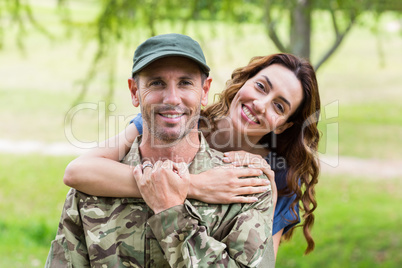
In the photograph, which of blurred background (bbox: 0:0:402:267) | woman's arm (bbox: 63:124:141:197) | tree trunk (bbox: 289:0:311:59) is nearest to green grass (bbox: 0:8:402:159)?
blurred background (bbox: 0:0:402:267)

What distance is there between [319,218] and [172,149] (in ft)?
20.1

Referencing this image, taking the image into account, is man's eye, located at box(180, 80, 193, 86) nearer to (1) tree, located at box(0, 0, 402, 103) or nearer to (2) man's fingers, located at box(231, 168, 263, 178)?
(2) man's fingers, located at box(231, 168, 263, 178)

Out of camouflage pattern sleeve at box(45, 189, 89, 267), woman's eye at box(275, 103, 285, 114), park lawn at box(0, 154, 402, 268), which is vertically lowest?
park lawn at box(0, 154, 402, 268)

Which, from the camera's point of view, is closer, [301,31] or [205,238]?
[205,238]

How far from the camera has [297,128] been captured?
3002mm

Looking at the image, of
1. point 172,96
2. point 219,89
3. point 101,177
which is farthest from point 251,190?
point 219,89

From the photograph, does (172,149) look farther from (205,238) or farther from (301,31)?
(301,31)

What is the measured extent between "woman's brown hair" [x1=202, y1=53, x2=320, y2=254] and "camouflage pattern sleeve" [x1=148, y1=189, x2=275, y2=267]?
2.43 feet

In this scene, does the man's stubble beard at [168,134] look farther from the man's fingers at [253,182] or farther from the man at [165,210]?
the man's fingers at [253,182]

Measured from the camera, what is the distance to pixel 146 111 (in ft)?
7.22

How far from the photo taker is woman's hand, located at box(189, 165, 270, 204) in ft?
7.28

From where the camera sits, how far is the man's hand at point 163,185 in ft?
6.88

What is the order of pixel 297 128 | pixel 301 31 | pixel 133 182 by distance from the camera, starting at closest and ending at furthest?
pixel 133 182
pixel 297 128
pixel 301 31

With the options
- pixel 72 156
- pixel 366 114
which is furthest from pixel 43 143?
pixel 366 114
